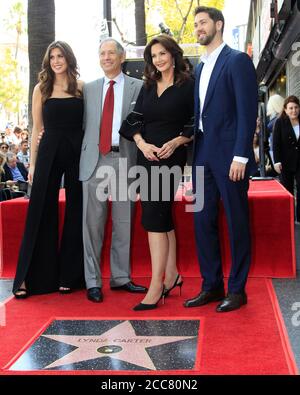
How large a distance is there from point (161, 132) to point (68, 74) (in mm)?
945

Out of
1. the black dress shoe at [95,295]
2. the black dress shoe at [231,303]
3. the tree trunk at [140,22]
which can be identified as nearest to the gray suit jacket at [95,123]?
the black dress shoe at [95,295]

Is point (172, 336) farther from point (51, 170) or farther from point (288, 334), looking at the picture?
point (51, 170)

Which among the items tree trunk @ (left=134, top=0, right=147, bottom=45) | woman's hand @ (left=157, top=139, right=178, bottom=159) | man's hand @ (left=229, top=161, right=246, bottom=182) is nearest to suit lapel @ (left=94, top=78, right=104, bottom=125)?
woman's hand @ (left=157, top=139, right=178, bottom=159)

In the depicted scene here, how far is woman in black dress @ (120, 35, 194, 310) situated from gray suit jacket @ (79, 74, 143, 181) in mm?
266

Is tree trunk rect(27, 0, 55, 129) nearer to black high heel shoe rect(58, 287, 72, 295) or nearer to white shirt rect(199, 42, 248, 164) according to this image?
black high heel shoe rect(58, 287, 72, 295)

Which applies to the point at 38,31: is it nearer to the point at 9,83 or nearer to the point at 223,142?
the point at 223,142

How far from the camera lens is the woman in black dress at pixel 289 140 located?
804cm

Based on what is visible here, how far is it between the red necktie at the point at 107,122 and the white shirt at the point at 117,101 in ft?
0.10

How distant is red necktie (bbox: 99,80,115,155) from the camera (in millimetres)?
4526

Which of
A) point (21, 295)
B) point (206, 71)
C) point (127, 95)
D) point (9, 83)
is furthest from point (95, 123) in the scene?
point (9, 83)

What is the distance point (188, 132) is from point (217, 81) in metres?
0.42

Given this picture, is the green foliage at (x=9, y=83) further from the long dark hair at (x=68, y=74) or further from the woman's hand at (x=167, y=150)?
the woman's hand at (x=167, y=150)

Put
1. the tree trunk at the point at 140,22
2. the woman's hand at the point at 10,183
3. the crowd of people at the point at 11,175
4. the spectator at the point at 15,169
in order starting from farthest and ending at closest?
the tree trunk at the point at 140,22 → the spectator at the point at 15,169 → the woman's hand at the point at 10,183 → the crowd of people at the point at 11,175

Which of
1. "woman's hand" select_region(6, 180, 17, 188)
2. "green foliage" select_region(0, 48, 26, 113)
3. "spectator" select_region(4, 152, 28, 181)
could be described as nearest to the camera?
"woman's hand" select_region(6, 180, 17, 188)
